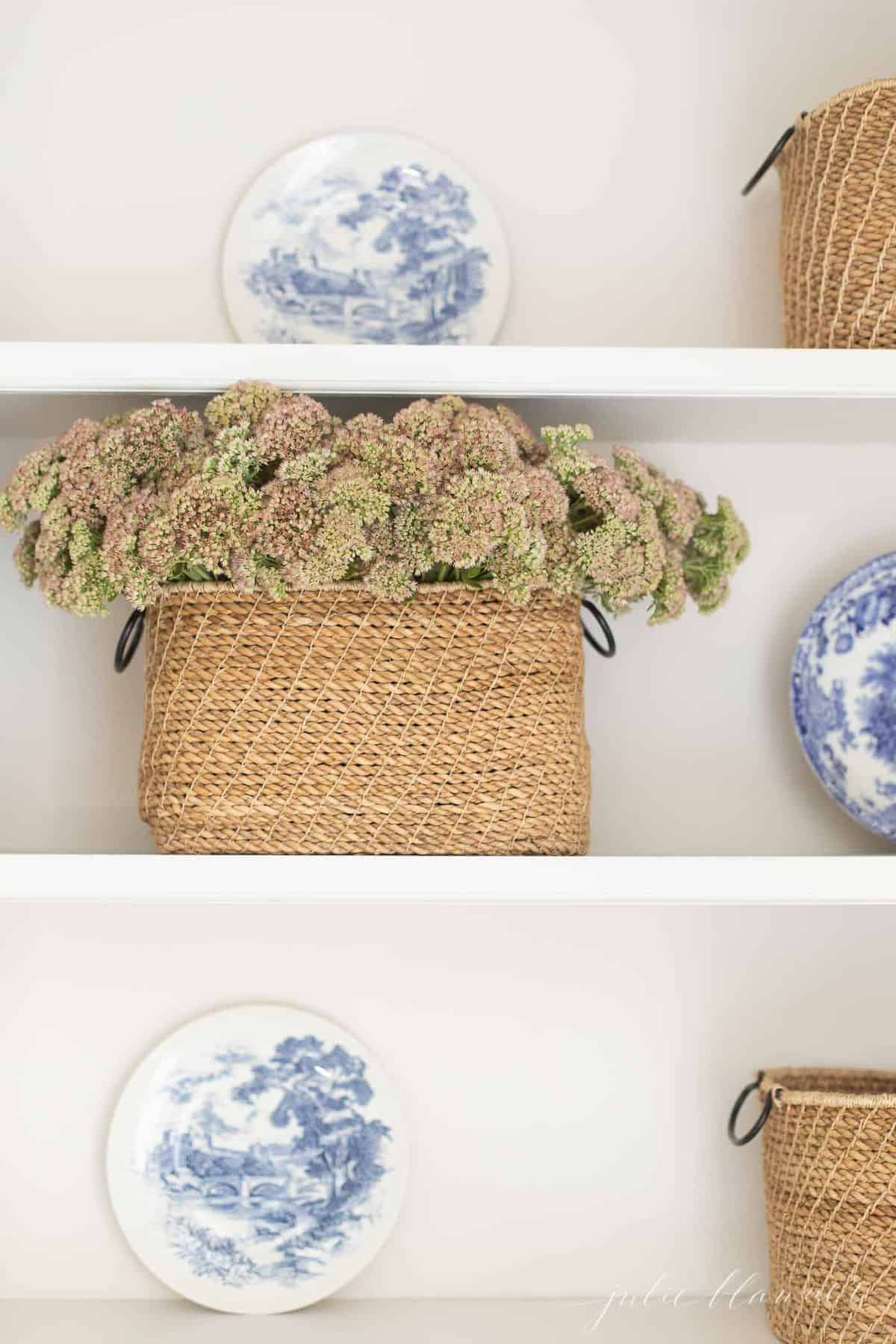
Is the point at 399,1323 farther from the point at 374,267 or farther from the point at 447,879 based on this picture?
the point at 374,267

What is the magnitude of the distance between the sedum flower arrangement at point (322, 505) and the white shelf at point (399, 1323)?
664mm

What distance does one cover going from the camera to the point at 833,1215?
45.3 inches

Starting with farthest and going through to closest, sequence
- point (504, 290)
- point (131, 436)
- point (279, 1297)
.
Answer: point (504, 290), point (279, 1297), point (131, 436)

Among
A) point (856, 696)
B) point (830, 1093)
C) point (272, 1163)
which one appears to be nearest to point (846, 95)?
point (856, 696)

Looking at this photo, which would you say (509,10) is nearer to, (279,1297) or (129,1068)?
(129,1068)

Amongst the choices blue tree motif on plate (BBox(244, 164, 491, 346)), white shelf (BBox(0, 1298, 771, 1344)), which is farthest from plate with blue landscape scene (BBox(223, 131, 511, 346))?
white shelf (BBox(0, 1298, 771, 1344))

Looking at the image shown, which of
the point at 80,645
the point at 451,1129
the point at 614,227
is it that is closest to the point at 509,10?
the point at 614,227

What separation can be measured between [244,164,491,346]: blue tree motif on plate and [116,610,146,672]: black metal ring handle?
327mm

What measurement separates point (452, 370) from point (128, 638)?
385 millimetres

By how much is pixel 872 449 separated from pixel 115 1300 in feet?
3.69

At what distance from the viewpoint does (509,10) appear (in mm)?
1401

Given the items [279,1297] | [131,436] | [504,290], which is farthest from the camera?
[504,290]

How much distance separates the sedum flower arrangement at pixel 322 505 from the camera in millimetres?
1010

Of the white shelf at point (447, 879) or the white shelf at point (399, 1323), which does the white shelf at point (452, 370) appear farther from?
the white shelf at point (399, 1323)
